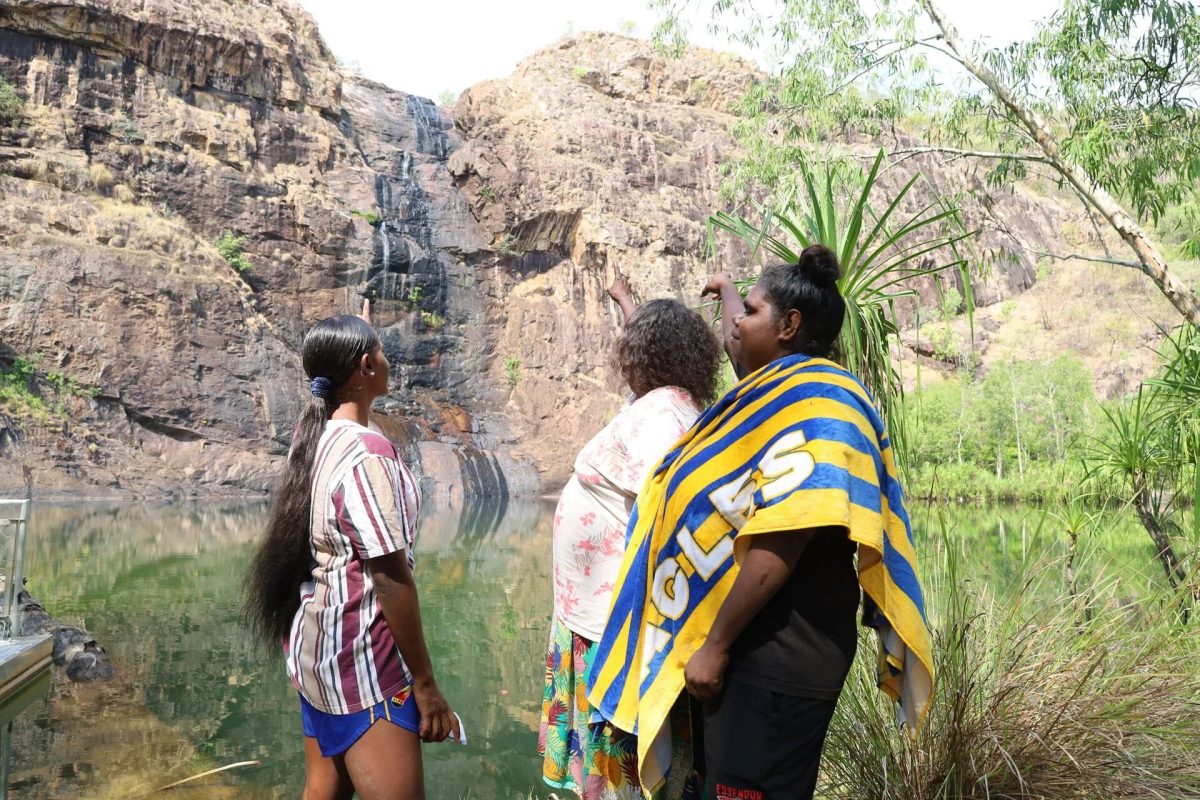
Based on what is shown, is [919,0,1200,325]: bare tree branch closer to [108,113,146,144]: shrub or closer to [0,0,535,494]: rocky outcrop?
[0,0,535,494]: rocky outcrop

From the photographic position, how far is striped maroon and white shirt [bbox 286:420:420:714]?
1.74 metres

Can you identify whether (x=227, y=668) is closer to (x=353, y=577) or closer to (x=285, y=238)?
(x=353, y=577)

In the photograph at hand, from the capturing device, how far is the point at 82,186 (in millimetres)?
23188

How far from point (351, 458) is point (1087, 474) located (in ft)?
13.9

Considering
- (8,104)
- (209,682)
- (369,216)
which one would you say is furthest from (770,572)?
(369,216)

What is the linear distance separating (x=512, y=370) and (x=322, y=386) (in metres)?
26.4

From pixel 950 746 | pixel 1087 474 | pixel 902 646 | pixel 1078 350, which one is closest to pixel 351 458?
pixel 902 646

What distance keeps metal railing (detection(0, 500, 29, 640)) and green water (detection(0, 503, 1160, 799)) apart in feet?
1.54

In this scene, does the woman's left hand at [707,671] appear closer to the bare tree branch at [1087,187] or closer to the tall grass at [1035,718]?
the tall grass at [1035,718]

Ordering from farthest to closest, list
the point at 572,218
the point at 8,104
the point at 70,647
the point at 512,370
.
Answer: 1. the point at 572,218
2. the point at 512,370
3. the point at 8,104
4. the point at 70,647

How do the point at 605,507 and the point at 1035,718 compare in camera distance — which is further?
the point at 1035,718

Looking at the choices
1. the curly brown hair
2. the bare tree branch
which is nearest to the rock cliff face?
the bare tree branch

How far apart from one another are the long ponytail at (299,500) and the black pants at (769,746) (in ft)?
3.09

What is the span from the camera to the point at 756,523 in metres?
1.57
